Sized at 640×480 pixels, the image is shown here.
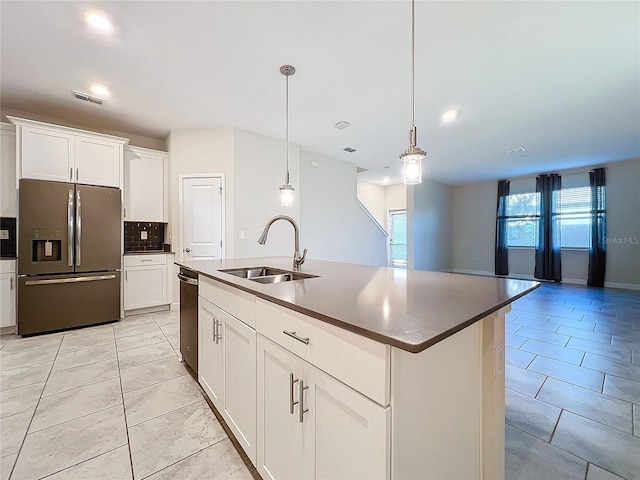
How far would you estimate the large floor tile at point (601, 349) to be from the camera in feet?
8.49

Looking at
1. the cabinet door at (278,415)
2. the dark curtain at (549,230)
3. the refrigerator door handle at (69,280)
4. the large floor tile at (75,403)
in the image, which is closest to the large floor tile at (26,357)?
the refrigerator door handle at (69,280)

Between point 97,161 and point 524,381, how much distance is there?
518 centimetres

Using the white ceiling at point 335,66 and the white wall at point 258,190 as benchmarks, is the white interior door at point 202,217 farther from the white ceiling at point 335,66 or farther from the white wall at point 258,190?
the white ceiling at point 335,66

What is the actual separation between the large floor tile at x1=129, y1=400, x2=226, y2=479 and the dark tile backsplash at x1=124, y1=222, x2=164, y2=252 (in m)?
3.32

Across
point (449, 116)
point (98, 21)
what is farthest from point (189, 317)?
point (449, 116)

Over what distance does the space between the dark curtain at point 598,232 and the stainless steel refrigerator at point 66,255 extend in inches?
366

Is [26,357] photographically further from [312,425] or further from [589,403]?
[589,403]

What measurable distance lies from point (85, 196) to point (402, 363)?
415 cm

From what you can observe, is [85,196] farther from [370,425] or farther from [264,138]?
[370,425]

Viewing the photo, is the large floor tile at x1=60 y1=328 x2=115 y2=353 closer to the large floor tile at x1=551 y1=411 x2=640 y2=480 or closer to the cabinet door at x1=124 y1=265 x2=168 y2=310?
the cabinet door at x1=124 y1=265 x2=168 y2=310

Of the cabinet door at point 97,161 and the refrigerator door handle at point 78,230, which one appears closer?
the refrigerator door handle at point 78,230

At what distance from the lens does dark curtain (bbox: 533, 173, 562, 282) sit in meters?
6.76

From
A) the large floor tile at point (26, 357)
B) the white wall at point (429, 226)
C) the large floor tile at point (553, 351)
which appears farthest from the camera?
the white wall at point (429, 226)

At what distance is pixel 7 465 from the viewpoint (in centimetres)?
137
